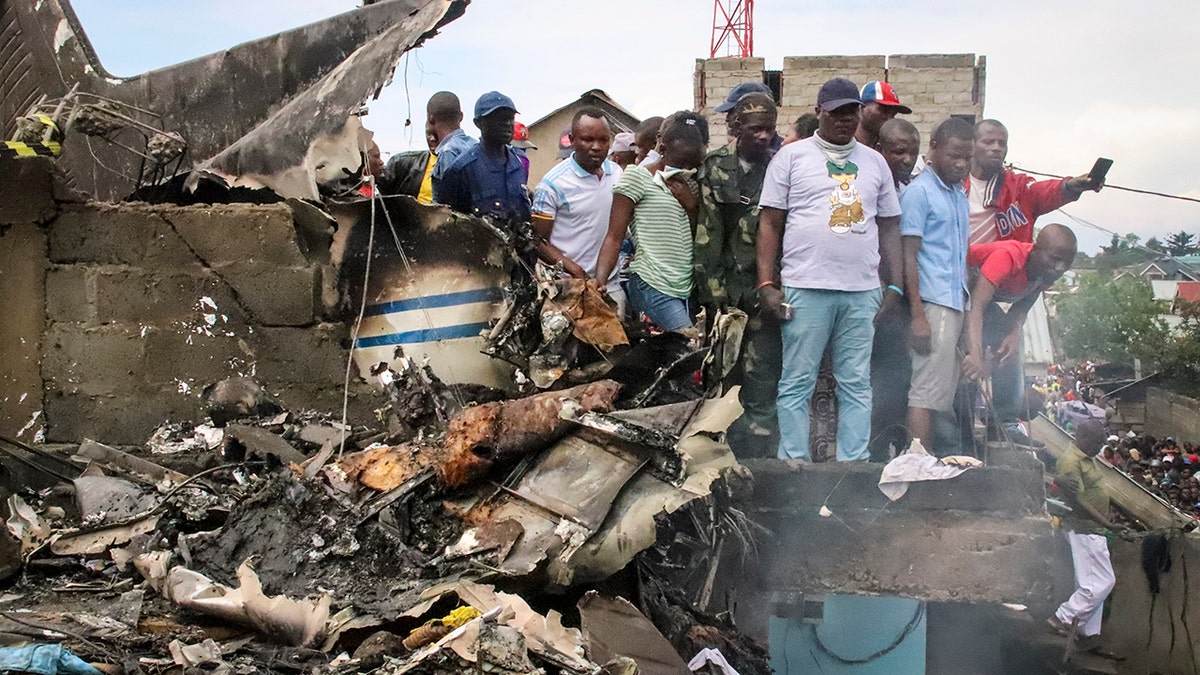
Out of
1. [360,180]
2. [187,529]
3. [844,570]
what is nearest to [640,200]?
[360,180]

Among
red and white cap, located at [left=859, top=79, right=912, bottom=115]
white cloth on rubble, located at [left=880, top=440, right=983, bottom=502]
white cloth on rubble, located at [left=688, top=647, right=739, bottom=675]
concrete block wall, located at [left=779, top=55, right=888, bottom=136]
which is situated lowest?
white cloth on rubble, located at [left=688, top=647, right=739, bottom=675]

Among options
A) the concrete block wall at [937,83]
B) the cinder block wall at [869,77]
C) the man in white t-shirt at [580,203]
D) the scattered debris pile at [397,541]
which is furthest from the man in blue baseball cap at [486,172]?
the concrete block wall at [937,83]

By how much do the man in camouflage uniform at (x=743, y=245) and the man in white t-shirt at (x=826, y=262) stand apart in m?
0.23

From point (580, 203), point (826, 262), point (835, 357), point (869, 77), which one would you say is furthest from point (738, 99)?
point (869, 77)

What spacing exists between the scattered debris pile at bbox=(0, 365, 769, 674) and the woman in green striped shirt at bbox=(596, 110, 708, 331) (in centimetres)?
86

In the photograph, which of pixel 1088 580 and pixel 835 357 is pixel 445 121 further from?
pixel 1088 580

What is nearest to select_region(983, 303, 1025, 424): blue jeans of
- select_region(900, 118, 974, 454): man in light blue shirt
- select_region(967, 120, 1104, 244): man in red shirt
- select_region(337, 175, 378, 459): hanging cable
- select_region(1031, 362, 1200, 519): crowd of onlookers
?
select_region(967, 120, 1104, 244): man in red shirt

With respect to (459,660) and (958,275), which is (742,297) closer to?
(958,275)

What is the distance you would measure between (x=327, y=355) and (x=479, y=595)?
6.58 ft

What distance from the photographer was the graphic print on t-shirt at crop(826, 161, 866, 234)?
5.32 meters

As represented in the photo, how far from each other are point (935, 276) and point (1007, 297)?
0.80 m

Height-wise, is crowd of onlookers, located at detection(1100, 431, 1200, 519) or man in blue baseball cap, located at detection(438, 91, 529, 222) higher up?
man in blue baseball cap, located at detection(438, 91, 529, 222)

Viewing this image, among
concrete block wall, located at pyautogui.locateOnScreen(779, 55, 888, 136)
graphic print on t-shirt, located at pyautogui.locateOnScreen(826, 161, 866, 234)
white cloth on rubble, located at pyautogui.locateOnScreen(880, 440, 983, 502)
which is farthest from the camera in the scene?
concrete block wall, located at pyautogui.locateOnScreen(779, 55, 888, 136)

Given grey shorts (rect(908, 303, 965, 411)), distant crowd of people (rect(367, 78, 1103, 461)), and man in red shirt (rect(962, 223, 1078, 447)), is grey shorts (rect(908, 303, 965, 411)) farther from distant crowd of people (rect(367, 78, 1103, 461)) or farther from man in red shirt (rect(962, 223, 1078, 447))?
man in red shirt (rect(962, 223, 1078, 447))
